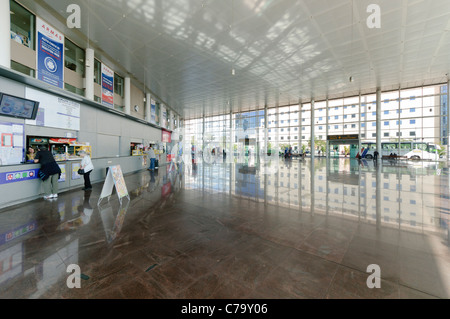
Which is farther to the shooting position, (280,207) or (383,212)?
(280,207)

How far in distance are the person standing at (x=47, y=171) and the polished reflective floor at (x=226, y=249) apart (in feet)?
1.90

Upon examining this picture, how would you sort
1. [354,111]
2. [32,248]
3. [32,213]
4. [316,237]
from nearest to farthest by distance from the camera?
[32,248] → [316,237] → [32,213] → [354,111]

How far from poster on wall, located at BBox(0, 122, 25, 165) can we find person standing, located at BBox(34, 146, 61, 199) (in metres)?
0.36

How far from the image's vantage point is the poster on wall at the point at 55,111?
5.11 meters

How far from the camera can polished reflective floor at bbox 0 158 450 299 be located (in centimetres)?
167

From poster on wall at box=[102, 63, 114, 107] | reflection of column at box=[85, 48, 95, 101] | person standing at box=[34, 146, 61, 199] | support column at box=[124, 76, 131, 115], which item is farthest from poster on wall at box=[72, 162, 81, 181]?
support column at box=[124, 76, 131, 115]

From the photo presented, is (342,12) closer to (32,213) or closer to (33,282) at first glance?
(33,282)

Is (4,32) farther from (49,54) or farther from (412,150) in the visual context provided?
(412,150)

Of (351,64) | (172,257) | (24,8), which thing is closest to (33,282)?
(172,257)

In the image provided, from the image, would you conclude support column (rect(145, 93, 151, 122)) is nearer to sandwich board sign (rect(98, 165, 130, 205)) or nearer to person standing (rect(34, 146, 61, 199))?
person standing (rect(34, 146, 61, 199))

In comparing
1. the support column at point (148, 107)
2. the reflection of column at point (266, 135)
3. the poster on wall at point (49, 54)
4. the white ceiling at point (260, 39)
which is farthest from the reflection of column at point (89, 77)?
the reflection of column at point (266, 135)

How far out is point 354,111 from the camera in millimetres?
20406

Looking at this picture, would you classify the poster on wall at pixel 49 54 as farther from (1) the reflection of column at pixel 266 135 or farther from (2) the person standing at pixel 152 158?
(1) the reflection of column at pixel 266 135
